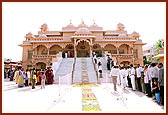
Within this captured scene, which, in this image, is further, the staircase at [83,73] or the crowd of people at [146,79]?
the staircase at [83,73]

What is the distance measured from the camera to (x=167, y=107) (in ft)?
11.4

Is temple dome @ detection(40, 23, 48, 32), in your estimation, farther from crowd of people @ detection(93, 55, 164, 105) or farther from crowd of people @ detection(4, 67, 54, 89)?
crowd of people @ detection(93, 55, 164, 105)

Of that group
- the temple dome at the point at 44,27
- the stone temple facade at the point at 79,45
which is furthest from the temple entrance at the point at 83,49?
the temple dome at the point at 44,27

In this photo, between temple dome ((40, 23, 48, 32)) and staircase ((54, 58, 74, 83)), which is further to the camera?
temple dome ((40, 23, 48, 32))

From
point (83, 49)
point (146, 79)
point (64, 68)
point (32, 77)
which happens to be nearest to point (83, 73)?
point (64, 68)

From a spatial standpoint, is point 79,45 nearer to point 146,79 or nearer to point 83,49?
point 83,49

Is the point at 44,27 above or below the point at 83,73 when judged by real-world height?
above

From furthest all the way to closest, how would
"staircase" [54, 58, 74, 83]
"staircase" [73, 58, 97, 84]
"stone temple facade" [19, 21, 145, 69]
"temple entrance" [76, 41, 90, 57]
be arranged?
"temple entrance" [76, 41, 90, 57] < "stone temple facade" [19, 21, 145, 69] < "staircase" [54, 58, 74, 83] < "staircase" [73, 58, 97, 84]

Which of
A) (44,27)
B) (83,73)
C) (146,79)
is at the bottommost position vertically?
(83,73)

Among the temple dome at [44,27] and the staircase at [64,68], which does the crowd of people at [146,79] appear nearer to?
the staircase at [64,68]

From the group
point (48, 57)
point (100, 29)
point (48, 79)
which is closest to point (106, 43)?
point (100, 29)

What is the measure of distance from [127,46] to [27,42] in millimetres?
19862

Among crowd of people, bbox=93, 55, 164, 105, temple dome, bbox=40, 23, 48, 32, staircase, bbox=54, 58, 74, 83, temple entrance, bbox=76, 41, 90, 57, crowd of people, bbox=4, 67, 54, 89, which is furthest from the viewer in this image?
temple dome, bbox=40, 23, 48, 32

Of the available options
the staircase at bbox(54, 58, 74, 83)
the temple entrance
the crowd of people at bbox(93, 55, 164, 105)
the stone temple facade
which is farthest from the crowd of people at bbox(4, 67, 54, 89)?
the temple entrance
